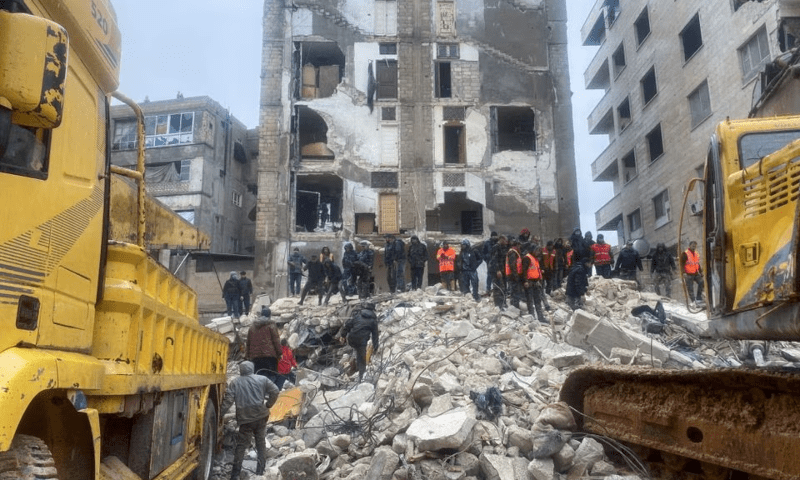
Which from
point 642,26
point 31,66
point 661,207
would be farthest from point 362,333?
point 642,26

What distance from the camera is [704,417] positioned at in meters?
4.41

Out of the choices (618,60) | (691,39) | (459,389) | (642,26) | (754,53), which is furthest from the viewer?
(618,60)

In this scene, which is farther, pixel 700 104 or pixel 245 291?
pixel 700 104

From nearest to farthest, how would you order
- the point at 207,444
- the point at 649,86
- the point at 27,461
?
the point at 27,461 → the point at 207,444 → the point at 649,86

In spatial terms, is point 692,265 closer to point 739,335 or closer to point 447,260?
point 447,260

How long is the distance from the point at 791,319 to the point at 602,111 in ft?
102

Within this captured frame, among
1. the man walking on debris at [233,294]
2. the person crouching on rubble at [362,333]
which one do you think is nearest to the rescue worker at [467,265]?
the person crouching on rubble at [362,333]

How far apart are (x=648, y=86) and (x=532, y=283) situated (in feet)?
62.5

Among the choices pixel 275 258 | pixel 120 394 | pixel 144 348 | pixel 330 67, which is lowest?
pixel 120 394

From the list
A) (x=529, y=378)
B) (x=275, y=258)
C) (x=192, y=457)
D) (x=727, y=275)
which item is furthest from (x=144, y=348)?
(x=275, y=258)

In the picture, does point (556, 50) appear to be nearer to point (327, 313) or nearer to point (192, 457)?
point (327, 313)

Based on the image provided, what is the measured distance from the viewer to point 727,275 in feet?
14.3

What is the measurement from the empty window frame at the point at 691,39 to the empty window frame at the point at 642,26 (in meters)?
3.09

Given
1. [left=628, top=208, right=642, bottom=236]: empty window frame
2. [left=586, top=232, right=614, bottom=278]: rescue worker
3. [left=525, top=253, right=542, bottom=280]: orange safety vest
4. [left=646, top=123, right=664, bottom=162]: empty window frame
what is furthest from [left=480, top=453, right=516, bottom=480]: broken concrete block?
[left=628, top=208, right=642, bottom=236]: empty window frame
